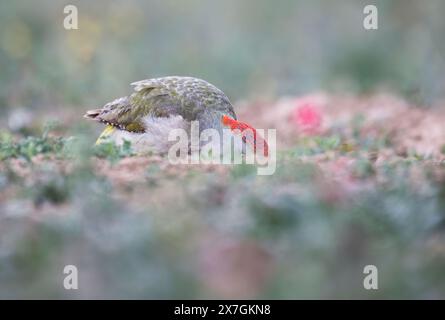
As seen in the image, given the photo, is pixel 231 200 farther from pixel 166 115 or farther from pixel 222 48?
pixel 222 48

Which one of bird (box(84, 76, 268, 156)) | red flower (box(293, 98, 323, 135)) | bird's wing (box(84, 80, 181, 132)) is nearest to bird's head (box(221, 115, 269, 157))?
bird (box(84, 76, 268, 156))

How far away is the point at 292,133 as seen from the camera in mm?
10812

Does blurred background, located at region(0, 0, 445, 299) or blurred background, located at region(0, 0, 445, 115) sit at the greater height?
blurred background, located at region(0, 0, 445, 115)

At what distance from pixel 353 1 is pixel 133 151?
10529 mm

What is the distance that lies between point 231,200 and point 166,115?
2.16 meters

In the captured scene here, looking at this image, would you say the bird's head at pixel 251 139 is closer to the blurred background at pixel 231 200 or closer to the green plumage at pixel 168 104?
the blurred background at pixel 231 200

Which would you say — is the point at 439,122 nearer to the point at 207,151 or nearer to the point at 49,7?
the point at 207,151

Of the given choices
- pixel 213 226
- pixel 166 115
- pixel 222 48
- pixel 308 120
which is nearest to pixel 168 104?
pixel 166 115

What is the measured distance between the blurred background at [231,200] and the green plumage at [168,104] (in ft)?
1.80

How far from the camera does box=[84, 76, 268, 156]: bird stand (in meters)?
7.98

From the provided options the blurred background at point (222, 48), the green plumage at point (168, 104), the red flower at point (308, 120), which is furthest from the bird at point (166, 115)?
the blurred background at point (222, 48)

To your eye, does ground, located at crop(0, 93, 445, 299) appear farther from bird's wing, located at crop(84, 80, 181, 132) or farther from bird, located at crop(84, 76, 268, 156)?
bird's wing, located at crop(84, 80, 181, 132)

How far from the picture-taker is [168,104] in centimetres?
815

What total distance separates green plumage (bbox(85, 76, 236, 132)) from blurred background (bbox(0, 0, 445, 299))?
1.80ft
